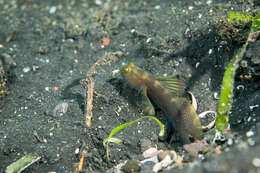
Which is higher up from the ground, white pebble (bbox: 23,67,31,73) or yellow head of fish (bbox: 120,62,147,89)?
yellow head of fish (bbox: 120,62,147,89)

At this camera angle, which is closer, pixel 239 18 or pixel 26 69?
pixel 239 18

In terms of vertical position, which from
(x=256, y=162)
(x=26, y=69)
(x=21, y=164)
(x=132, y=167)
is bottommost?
(x=21, y=164)

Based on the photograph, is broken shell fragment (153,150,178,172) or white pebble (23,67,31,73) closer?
broken shell fragment (153,150,178,172)

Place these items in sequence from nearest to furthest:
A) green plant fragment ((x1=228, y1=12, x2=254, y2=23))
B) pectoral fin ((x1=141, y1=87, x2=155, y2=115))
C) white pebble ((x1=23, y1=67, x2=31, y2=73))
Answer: green plant fragment ((x1=228, y1=12, x2=254, y2=23)) → pectoral fin ((x1=141, y1=87, x2=155, y2=115)) → white pebble ((x1=23, y1=67, x2=31, y2=73))

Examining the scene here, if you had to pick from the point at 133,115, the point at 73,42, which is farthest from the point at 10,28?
the point at 133,115

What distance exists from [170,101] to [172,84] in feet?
1.14

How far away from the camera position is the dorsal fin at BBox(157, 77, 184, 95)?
351 cm

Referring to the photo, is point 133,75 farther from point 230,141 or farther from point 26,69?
point 26,69

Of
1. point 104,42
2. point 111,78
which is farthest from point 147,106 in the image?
point 104,42

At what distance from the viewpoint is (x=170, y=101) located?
328 centimetres

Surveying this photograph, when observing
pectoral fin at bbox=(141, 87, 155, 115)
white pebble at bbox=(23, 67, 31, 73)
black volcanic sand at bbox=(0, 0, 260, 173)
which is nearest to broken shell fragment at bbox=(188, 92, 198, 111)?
black volcanic sand at bbox=(0, 0, 260, 173)

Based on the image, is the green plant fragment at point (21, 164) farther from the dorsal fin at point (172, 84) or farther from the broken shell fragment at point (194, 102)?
the broken shell fragment at point (194, 102)

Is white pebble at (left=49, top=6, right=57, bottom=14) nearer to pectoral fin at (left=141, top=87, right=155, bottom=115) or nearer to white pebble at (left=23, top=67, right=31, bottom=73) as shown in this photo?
white pebble at (left=23, top=67, right=31, bottom=73)

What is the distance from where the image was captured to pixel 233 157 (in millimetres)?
1655
